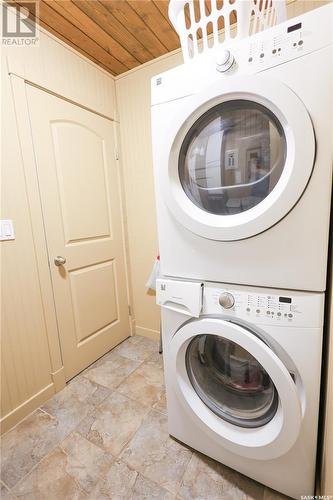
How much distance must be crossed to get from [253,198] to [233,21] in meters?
1.37

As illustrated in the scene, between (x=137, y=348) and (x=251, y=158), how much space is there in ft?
5.75

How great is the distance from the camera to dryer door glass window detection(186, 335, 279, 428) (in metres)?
0.88

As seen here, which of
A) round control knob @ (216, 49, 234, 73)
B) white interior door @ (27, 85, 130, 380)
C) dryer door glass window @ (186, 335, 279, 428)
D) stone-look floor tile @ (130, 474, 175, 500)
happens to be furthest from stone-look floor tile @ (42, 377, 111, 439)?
round control knob @ (216, 49, 234, 73)

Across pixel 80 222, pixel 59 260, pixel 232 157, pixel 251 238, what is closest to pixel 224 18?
pixel 232 157

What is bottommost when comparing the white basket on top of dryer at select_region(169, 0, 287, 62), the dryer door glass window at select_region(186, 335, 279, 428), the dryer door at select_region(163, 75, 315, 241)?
the dryer door glass window at select_region(186, 335, 279, 428)

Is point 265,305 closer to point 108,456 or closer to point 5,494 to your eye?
point 108,456

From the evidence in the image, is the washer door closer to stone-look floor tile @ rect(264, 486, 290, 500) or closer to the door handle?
stone-look floor tile @ rect(264, 486, 290, 500)

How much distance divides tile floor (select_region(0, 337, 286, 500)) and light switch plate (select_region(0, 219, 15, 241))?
106cm

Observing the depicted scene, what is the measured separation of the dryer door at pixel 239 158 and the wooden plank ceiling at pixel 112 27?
95cm

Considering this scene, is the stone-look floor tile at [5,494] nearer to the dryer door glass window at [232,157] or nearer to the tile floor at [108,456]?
the tile floor at [108,456]

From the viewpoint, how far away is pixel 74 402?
142 cm

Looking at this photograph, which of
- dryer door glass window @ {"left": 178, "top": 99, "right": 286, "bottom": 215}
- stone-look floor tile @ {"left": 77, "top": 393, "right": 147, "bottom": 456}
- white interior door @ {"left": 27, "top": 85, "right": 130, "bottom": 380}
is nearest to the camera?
dryer door glass window @ {"left": 178, "top": 99, "right": 286, "bottom": 215}

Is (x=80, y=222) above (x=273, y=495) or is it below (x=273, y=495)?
above

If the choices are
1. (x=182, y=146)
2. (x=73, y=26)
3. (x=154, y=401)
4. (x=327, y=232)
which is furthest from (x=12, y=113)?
(x=154, y=401)
